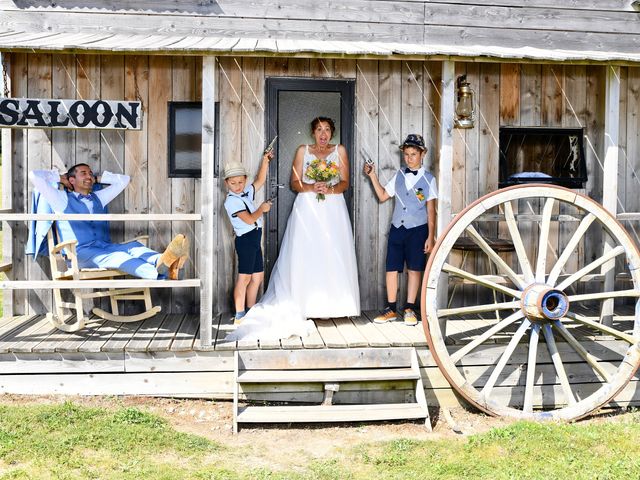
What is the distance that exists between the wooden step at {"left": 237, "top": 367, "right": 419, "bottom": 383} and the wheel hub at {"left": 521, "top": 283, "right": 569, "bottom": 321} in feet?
3.21

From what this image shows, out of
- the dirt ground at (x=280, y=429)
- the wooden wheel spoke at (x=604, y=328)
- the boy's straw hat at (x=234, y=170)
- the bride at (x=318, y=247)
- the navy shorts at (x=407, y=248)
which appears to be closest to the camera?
the dirt ground at (x=280, y=429)

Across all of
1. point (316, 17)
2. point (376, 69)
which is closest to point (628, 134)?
point (376, 69)

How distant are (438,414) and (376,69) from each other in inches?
128

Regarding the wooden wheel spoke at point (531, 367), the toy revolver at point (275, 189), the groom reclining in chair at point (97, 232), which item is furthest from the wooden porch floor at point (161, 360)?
the toy revolver at point (275, 189)

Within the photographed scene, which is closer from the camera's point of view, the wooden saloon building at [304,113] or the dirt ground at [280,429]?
the dirt ground at [280,429]

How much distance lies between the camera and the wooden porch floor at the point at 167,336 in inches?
206

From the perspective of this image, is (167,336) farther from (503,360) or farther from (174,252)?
(503,360)

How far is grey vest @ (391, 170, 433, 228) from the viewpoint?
6211 mm

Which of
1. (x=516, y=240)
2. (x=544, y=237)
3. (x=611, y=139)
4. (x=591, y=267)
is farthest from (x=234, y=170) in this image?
(x=611, y=139)

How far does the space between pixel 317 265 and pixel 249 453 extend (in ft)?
6.75

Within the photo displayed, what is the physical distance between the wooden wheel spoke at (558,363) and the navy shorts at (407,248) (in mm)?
1317

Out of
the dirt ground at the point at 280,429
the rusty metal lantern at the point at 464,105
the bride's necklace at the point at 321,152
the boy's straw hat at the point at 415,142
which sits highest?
the rusty metal lantern at the point at 464,105

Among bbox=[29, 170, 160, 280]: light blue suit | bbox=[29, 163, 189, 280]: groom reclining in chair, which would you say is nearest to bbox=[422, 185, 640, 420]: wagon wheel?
bbox=[29, 163, 189, 280]: groom reclining in chair

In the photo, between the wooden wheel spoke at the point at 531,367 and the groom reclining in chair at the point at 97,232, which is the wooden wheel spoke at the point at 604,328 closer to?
the wooden wheel spoke at the point at 531,367
